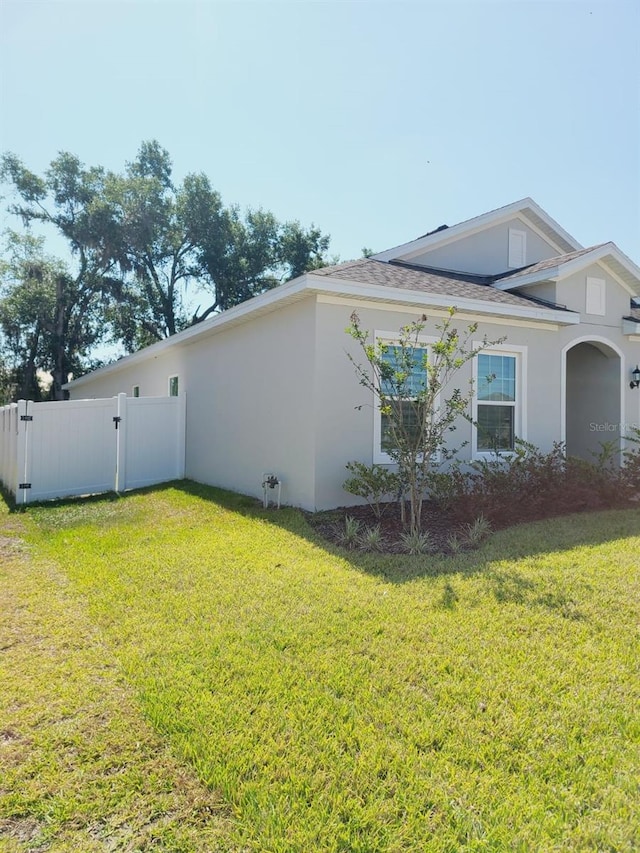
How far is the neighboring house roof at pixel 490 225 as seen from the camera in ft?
38.1

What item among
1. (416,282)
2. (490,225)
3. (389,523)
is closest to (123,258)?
(490,225)

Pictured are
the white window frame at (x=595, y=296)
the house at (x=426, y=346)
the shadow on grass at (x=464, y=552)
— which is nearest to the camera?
the shadow on grass at (x=464, y=552)

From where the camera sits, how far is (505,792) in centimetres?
220

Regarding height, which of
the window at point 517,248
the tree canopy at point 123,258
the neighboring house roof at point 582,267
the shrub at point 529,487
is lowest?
the shrub at point 529,487

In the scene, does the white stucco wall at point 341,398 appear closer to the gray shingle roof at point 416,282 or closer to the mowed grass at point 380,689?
the gray shingle roof at point 416,282

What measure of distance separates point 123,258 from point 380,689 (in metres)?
26.6

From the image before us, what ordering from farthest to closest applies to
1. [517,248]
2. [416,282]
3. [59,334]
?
[59,334] < [517,248] < [416,282]

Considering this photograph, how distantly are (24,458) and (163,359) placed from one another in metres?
5.57

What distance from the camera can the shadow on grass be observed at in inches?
176

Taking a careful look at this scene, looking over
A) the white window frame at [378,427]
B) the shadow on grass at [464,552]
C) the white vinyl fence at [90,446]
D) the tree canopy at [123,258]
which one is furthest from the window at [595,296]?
the tree canopy at [123,258]

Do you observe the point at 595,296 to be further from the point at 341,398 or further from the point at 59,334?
the point at 59,334

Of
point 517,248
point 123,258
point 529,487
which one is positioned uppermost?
point 123,258

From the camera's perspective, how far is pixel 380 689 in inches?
117

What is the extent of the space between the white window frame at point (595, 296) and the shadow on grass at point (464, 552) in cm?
429
